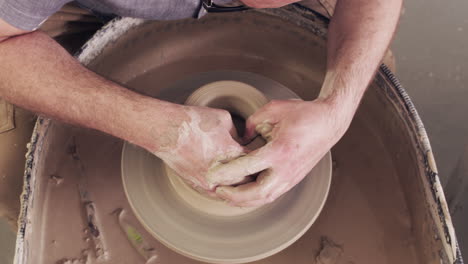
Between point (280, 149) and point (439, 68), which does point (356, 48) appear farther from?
point (439, 68)

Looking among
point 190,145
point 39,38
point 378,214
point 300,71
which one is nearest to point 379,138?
point 378,214

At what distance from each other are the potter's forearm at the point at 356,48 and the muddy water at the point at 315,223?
14 centimetres

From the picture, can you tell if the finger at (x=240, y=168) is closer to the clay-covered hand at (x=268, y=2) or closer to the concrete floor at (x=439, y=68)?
the clay-covered hand at (x=268, y=2)

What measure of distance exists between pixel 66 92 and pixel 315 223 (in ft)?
2.64

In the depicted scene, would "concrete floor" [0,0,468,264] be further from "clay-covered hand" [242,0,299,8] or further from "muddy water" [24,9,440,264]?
"clay-covered hand" [242,0,299,8]

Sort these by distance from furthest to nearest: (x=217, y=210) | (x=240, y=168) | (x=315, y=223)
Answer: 1. (x=315, y=223)
2. (x=217, y=210)
3. (x=240, y=168)

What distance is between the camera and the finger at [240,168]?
978 mm

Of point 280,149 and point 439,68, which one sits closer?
point 280,149

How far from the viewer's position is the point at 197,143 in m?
1.01

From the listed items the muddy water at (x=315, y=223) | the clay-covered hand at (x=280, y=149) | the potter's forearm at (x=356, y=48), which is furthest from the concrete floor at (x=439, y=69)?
the clay-covered hand at (x=280, y=149)

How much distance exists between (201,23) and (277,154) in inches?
30.1

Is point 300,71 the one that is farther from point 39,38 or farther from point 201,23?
point 39,38

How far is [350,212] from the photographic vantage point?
1.32 meters

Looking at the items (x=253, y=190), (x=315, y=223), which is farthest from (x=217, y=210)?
(x=315, y=223)
